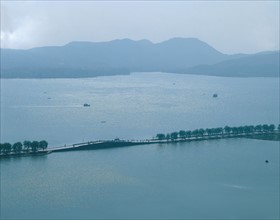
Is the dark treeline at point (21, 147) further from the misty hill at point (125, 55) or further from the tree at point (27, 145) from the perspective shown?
the misty hill at point (125, 55)

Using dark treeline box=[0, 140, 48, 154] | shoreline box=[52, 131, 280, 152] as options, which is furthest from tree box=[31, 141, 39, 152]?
shoreline box=[52, 131, 280, 152]

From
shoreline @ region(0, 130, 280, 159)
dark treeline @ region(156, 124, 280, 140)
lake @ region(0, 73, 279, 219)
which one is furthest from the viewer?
dark treeline @ region(156, 124, 280, 140)

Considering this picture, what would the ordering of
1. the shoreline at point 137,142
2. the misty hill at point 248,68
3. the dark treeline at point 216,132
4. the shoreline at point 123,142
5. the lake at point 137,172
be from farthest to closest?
the misty hill at point 248,68, the dark treeline at point 216,132, the shoreline at point 137,142, the shoreline at point 123,142, the lake at point 137,172

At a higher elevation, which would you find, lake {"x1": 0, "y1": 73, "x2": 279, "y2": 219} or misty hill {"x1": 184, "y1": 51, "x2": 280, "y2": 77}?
misty hill {"x1": 184, "y1": 51, "x2": 280, "y2": 77}

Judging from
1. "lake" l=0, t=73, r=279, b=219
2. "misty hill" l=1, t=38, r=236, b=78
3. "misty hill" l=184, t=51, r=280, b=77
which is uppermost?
"misty hill" l=1, t=38, r=236, b=78

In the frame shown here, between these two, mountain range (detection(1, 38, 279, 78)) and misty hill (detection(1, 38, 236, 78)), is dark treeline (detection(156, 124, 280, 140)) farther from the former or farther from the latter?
misty hill (detection(1, 38, 236, 78))

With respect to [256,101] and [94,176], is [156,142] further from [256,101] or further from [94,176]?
[256,101]

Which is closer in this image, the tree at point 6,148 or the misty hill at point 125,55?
the tree at point 6,148

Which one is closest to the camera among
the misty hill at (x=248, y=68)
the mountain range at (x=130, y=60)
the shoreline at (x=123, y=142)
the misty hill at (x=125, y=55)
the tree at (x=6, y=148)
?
the tree at (x=6, y=148)

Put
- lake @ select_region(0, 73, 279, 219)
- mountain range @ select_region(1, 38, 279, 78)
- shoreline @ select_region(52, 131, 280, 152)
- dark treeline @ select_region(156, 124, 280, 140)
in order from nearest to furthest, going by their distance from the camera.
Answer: lake @ select_region(0, 73, 279, 219), shoreline @ select_region(52, 131, 280, 152), dark treeline @ select_region(156, 124, 280, 140), mountain range @ select_region(1, 38, 279, 78)

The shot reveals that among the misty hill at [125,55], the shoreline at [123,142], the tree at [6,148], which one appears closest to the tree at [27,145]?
the shoreline at [123,142]
